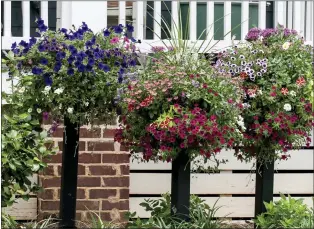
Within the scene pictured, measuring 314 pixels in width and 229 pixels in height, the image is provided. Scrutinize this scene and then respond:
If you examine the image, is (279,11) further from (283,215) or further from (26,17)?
(26,17)

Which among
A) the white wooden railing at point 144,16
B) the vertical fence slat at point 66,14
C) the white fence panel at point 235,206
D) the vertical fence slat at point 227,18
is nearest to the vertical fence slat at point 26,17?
the white wooden railing at point 144,16

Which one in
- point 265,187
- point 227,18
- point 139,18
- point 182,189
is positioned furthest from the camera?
point 227,18

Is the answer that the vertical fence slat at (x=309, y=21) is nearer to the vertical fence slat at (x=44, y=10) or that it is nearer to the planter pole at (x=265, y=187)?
the planter pole at (x=265, y=187)

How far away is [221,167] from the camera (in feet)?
23.3

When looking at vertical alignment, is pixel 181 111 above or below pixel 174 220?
above

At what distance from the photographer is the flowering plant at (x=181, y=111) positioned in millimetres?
4988

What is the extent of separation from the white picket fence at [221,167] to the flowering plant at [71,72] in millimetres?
829

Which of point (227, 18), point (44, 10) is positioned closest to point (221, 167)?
point (227, 18)

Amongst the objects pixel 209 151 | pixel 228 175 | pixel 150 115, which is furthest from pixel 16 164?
pixel 228 175

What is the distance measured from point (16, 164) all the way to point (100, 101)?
A: 0.74 meters

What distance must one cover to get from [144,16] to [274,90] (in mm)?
1754

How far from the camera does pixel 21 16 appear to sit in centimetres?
697

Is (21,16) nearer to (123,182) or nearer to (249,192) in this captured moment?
(123,182)

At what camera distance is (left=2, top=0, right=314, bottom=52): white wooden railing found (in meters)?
6.34
